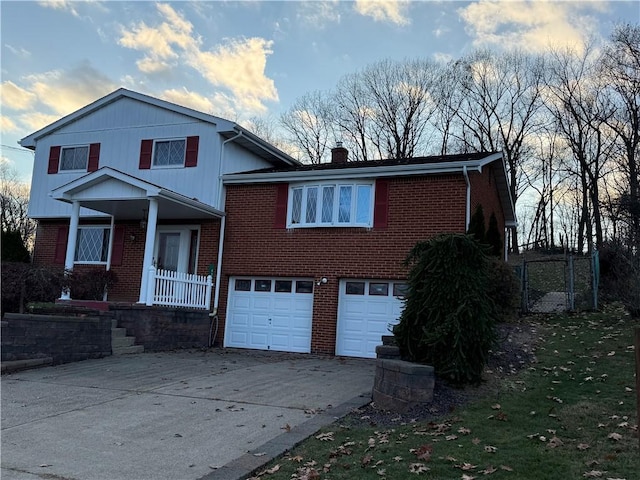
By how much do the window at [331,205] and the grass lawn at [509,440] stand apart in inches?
265

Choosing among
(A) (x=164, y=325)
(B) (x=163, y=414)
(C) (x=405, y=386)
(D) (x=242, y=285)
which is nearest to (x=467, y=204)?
(D) (x=242, y=285)

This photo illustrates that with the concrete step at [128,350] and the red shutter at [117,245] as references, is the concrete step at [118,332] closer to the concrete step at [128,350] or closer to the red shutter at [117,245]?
the concrete step at [128,350]

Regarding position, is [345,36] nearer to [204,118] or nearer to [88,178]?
[204,118]

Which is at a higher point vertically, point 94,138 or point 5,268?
point 94,138

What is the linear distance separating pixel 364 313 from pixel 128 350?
5.80m

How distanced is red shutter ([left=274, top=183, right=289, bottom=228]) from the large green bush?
24.1ft

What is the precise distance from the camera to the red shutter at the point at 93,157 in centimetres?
1775

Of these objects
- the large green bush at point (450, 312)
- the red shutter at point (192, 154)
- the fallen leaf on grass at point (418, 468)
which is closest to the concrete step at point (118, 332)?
the red shutter at point (192, 154)

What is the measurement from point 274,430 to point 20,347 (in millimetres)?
6657

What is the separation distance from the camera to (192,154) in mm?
16453

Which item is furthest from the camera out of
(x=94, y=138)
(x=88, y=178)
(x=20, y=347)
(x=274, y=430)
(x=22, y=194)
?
(x=22, y=194)

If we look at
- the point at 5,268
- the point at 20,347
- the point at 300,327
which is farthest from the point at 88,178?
the point at 300,327

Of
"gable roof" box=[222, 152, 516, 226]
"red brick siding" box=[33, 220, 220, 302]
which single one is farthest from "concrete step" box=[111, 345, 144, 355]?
"gable roof" box=[222, 152, 516, 226]

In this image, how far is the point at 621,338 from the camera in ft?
36.4
